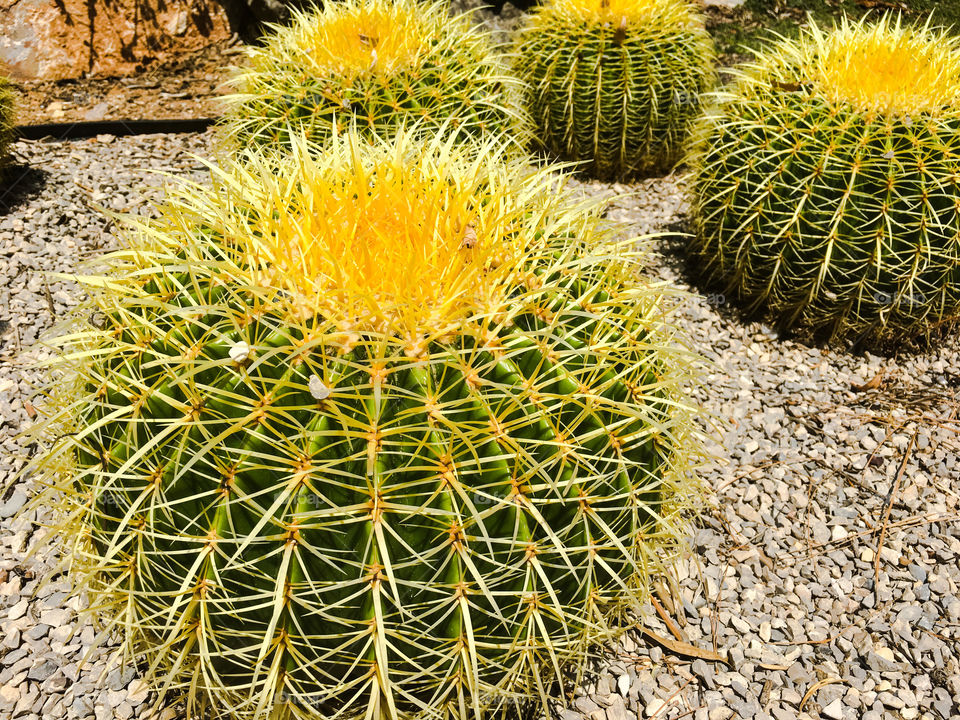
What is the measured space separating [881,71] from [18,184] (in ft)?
16.9

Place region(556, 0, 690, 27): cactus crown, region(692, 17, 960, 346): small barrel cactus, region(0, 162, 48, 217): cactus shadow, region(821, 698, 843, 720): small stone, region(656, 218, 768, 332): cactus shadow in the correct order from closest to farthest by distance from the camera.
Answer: region(821, 698, 843, 720): small stone
region(692, 17, 960, 346): small barrel cactus
region(656, 218, 768, 332): cactus shadow
region(0, 162, 48, 217): cactus shadow
region(556, 0, 690, 27): cactus crown

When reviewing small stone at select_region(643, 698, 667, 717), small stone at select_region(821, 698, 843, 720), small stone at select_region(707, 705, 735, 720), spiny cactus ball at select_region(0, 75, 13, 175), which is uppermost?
spiny cactus ball at select_region(0, 75, 13, 175)

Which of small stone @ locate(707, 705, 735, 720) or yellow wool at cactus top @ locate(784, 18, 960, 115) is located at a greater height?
yellow wool at cactus top @ locate(784, 18, 960, 115)

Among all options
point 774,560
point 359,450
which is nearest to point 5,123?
point 359,450

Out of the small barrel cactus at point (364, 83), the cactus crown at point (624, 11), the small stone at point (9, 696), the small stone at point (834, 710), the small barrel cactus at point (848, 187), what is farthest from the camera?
the cactus crown at point (624, 11)

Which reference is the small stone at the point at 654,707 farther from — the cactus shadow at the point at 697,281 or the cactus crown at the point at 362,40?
the cactus crown at the point at 362,40

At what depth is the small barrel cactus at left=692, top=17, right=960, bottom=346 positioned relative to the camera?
3305 millimetres

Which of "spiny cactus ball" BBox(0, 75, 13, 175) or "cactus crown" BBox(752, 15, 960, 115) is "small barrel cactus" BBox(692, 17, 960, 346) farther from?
"spiny cactus ball" BBox(0, 75, 13, 175)

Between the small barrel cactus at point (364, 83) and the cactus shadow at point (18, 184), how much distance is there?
195 cm

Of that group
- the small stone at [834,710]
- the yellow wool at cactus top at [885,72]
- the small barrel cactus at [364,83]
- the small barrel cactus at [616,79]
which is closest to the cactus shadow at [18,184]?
the small barrel cactus at [364,83]

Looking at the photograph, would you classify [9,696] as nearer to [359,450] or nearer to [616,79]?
[359,450]

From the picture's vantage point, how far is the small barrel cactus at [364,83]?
124 inches

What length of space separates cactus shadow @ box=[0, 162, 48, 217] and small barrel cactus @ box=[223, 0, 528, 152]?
1.95 m

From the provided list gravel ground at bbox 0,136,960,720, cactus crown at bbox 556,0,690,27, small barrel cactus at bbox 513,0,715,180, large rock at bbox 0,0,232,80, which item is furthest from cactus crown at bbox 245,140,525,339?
large rock at bbox 0,0,232,80
